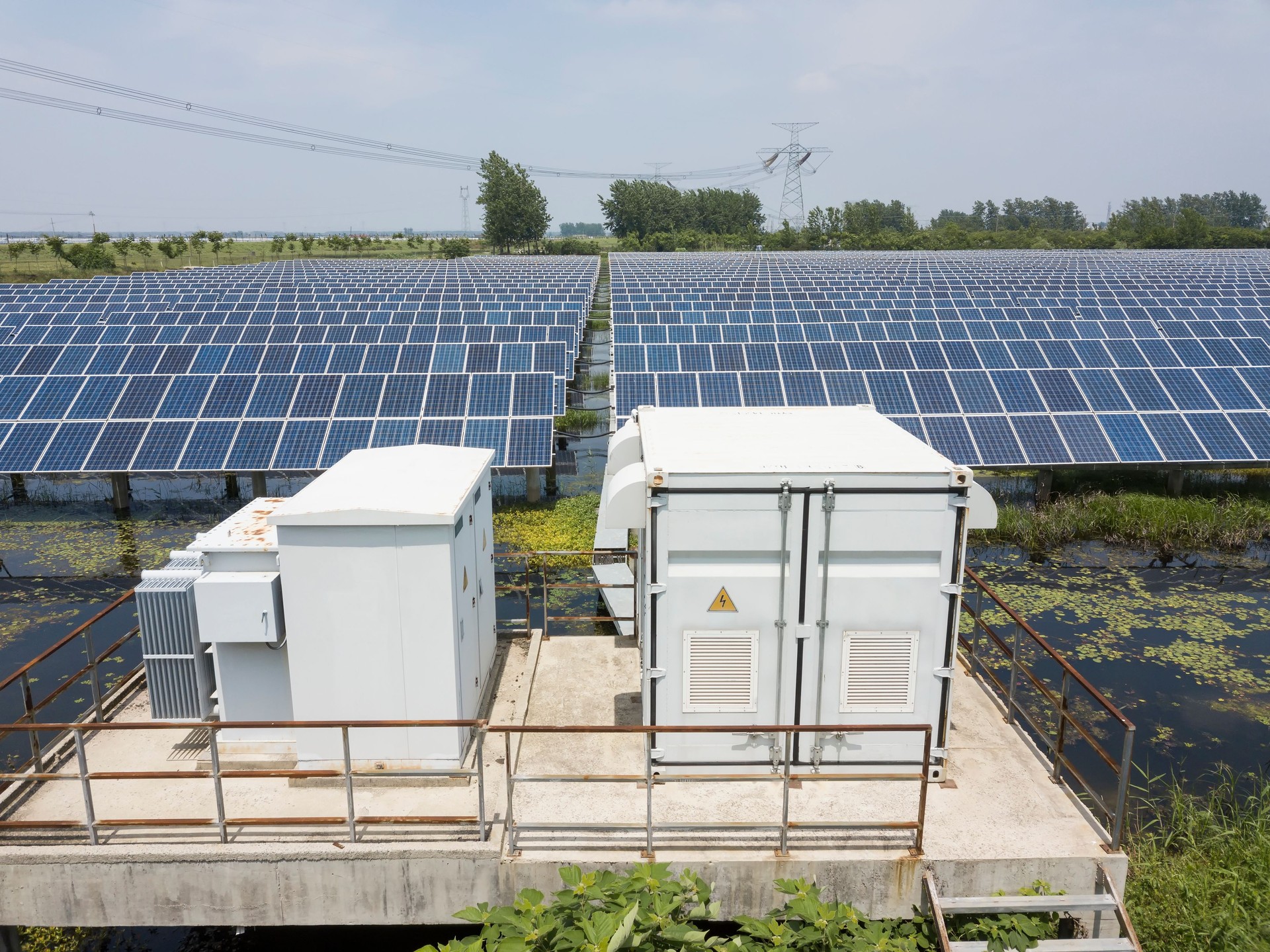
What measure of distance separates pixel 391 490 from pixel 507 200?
8952cm

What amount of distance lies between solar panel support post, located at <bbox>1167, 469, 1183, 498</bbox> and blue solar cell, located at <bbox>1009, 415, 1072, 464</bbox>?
2.61 metres

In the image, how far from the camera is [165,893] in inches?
212

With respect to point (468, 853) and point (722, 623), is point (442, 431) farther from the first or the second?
point (468, 853)

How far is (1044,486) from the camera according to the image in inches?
625

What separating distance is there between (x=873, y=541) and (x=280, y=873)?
4342 mm

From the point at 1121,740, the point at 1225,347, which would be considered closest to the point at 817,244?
the point at 1225,347

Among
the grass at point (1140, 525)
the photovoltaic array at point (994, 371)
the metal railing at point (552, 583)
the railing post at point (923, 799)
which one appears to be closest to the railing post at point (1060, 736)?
the railing post at point (923, 799)

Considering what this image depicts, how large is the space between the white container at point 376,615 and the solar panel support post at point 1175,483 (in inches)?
592

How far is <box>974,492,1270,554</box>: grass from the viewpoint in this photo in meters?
14.2

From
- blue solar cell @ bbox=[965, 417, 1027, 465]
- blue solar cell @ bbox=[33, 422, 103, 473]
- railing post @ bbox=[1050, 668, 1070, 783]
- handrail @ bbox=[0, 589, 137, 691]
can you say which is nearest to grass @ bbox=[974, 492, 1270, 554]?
blue solar cell @ bbox=[965, 417, 1027, 465]

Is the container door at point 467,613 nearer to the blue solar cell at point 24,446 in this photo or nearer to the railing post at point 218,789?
the railing post at point 218,789

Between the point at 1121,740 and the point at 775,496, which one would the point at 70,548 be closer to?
the point at 775,496

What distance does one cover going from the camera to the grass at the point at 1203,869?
593 cm

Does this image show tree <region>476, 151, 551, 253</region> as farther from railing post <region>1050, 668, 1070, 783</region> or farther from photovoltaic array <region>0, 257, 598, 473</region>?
railing post <region>1050, 668, 1070, 783</region>
